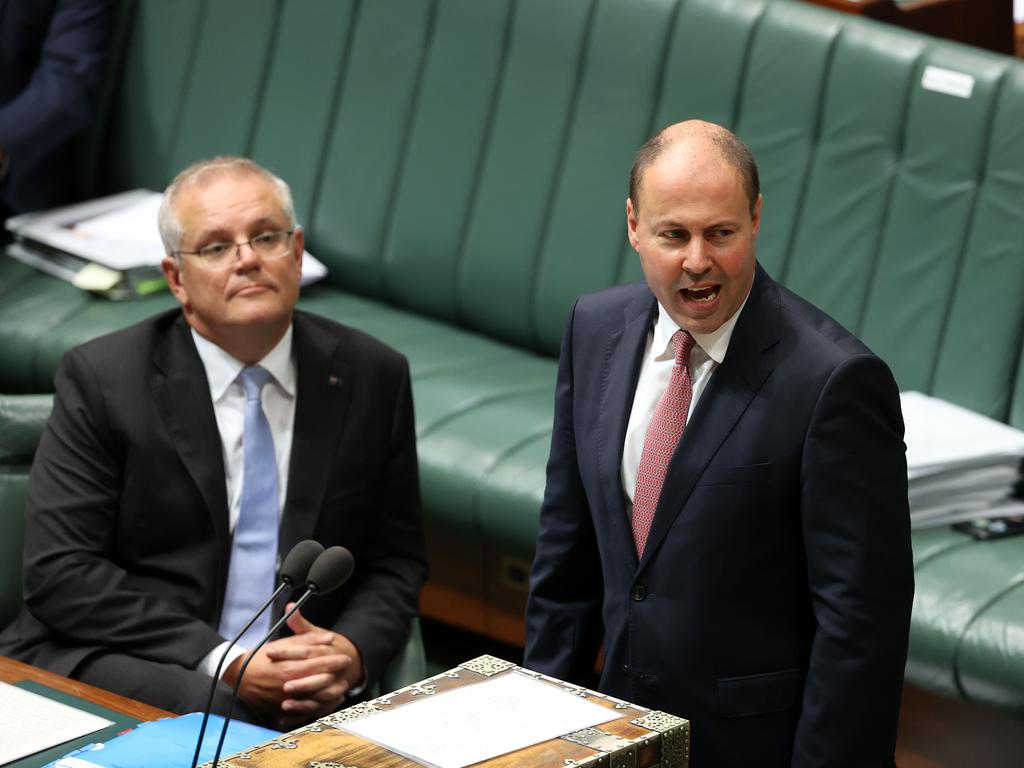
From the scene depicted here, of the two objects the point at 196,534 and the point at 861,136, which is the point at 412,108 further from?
the point at 196,534

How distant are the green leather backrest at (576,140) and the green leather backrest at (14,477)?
1623mm

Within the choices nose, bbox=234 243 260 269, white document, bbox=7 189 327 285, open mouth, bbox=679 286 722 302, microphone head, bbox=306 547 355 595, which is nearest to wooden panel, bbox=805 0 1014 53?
white document, bbox=7 189 327 285

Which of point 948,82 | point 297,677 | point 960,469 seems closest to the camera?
point 297,677

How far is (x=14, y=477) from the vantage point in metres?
2.79

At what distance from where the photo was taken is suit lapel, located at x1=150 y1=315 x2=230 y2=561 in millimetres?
2688

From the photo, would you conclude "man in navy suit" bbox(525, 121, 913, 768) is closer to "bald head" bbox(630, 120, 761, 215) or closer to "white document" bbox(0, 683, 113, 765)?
"bald head" bbox(630, 120, 761, 215)

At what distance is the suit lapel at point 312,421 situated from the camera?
2.72 m

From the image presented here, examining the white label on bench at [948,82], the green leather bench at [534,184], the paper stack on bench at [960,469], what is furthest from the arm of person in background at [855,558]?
the white label on bench at [948,82]

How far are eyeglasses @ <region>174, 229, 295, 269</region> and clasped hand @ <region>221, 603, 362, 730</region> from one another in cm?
59

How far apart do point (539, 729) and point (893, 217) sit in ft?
7.34

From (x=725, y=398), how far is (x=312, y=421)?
2.88 ft

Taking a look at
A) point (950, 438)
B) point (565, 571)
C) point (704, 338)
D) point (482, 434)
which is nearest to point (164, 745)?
point (565, 571)

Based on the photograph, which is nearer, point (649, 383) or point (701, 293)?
point (701, 293)

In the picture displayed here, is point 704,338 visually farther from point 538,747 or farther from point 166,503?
point 166,503
